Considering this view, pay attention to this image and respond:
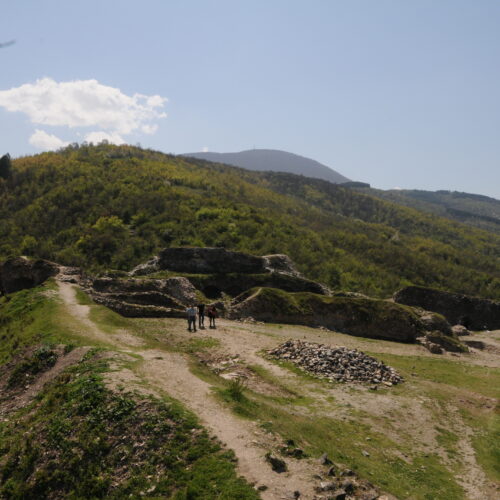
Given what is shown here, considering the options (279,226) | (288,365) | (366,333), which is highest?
(279,226)

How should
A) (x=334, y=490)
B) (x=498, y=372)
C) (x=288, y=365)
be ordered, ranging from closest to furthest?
(x=334, y=490), (x=288, y=365), (x=498, y=372)

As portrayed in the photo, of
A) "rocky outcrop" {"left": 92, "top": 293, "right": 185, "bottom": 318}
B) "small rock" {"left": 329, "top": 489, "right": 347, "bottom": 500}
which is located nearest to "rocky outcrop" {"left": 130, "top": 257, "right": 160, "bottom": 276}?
"rocky outcrop" {"left": 92, "top": 293, "right": 185, "bottom": 318}

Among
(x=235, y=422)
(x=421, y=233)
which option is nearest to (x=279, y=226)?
(x=235, y=422)

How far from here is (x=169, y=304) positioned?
32594 millimetres

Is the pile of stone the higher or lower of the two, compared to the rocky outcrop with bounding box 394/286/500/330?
higher

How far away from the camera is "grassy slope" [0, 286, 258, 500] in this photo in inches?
363

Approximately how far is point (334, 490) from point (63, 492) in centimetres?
664

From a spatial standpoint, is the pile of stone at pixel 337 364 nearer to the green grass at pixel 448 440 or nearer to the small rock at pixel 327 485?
the green grass at pixel 448 440

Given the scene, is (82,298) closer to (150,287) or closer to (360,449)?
(150,287)

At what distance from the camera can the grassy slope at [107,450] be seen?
9.21 meters

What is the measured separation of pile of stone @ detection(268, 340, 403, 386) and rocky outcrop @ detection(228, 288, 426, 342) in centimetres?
1289

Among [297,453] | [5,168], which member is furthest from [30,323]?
[5,168]

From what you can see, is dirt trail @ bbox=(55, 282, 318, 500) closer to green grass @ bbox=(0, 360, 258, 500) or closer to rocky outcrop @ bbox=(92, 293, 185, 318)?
green grass @ bbox=(0, 360, 258, 500)

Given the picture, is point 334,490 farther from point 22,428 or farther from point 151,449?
point 22,428
